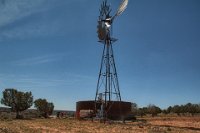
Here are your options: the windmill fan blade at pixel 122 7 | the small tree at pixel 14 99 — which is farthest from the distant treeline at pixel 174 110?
the windmill fan blade at pixel 122 7

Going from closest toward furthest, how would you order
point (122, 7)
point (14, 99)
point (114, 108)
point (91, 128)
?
point (91, 128), point (122, 7), point (114, 108), point (14, 99)

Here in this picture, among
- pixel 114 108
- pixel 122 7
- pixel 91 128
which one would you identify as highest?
pixel 122 7

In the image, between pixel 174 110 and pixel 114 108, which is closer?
pixel 114 108

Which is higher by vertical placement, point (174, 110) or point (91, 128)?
point (174, 110)

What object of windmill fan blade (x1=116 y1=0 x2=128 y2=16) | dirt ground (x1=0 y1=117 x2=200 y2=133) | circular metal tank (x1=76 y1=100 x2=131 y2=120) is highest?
windmill fan blade (x1=116 y1=0 x2=128 y2=16)

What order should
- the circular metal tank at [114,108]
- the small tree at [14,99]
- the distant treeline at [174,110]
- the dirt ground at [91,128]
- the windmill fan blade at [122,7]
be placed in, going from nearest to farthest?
the dirt ground at [91,128] → the windmill fan blade at [122,7] → the circular metal tank at [114,108] → the small tree at [14,99] → the distant treeline at [174,110]

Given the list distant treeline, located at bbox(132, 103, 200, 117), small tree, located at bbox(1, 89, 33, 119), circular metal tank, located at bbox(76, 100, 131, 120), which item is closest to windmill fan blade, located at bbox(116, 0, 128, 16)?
circular metal tank, located at bbox(76, 100, 131, 120)

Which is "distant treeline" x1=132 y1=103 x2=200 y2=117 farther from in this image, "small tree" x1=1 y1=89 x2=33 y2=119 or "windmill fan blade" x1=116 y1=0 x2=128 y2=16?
"windmill fan blade" x1=116 y1=0 x2=128 y2=16

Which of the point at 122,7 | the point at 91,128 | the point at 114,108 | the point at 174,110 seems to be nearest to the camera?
the point at 91,128

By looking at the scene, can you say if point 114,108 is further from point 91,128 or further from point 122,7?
point 91,128

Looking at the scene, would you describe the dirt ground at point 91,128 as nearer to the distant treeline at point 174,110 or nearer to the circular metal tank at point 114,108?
the circular metal tank at point 114,108

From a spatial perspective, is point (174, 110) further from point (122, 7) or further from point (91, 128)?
point (91, 128)

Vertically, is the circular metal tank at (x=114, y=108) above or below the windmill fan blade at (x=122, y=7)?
Result: below

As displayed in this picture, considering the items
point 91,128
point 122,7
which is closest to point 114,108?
point 122,7
